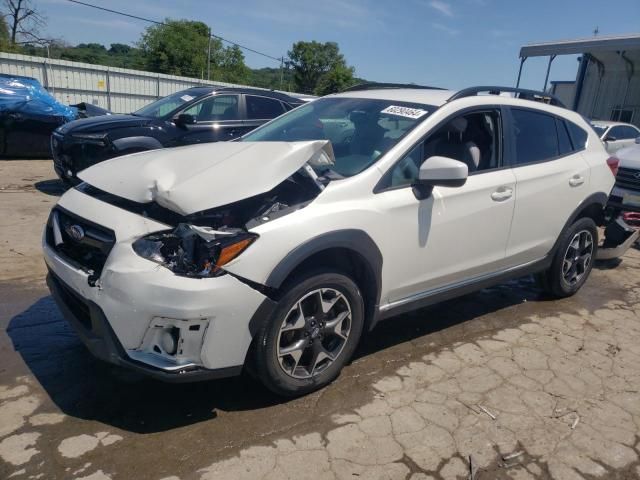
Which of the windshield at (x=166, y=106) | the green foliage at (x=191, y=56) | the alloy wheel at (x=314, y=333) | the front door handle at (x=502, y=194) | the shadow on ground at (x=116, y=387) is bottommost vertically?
the shadow on ground at (x=116, y=387)

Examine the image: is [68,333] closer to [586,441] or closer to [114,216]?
[114,216]

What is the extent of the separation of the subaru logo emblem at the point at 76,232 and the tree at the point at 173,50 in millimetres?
53260

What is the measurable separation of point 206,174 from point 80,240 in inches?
29.6

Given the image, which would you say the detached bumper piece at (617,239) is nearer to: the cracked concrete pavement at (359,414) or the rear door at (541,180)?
the rear door at (541,180)

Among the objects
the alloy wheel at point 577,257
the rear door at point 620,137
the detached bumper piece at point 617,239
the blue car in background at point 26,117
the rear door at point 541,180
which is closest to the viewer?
the rear door at point 541,180

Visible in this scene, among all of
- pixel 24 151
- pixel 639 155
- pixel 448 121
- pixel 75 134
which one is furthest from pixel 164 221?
pixel 24 151

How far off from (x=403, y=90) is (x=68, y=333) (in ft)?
10.2

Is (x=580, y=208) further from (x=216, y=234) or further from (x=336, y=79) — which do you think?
(x=336, y=79)

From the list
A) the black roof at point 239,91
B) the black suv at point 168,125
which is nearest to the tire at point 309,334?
the black suv at point 168,125

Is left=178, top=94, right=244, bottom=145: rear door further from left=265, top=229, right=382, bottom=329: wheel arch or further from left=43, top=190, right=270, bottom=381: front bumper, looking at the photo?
left=43, top=190, right=270, bottom=381: front bumper

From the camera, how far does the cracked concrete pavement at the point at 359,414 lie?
2.40 meters

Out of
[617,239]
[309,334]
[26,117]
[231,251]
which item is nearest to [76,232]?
[231,251]

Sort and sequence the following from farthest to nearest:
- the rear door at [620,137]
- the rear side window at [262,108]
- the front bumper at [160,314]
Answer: the rear door at [620,137] → the rear side window at [262,108] → the front bumper at [160,314]

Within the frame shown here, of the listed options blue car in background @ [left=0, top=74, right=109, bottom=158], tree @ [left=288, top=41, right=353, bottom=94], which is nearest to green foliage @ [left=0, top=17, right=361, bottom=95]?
tree @ [left=288, top=41, right=353, bottom=94]
